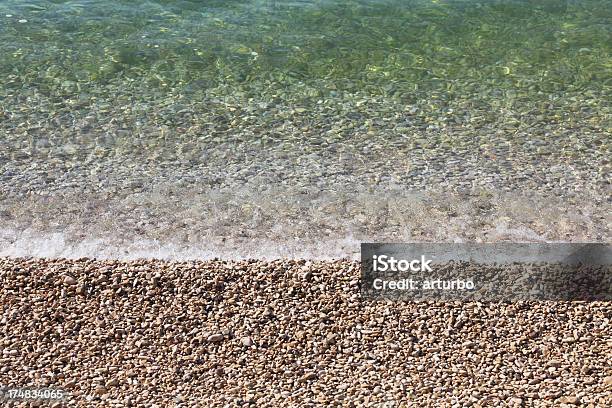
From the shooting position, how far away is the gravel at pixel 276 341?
388 centimetres

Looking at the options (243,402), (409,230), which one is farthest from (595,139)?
(243,402)

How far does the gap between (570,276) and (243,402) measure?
2209 millimetres

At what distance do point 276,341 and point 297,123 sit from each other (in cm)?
353

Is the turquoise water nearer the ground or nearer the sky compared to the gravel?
nearer the sky

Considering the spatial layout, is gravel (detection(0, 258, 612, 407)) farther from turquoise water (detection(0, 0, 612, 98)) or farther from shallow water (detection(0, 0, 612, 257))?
turquoise water (detection(0, 0, 612, 98))

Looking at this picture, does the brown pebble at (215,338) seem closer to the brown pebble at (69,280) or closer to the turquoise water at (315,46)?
the brown pebble at (69,280)

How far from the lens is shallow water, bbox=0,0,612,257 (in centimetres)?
603

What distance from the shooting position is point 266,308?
14.6ft

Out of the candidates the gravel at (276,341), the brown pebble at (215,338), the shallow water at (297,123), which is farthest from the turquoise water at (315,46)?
the brown pebble at (215,338)

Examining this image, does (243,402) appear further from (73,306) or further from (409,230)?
(409,230)

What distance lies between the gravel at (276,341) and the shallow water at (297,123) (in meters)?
0.96

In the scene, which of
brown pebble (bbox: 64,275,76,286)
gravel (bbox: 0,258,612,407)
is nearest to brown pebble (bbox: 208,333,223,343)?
gravel (bbox: 0,258,612,407)

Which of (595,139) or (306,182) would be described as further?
(595,139)

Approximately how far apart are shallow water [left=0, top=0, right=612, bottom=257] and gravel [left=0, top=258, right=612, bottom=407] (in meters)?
0.96
